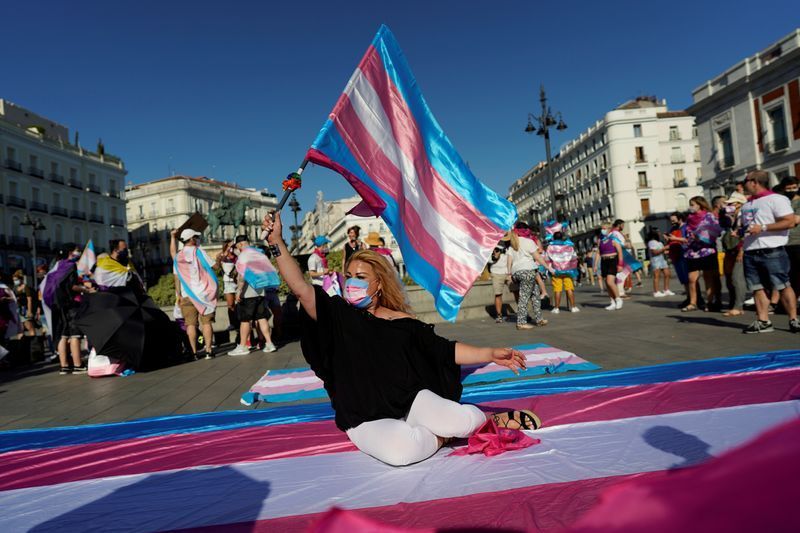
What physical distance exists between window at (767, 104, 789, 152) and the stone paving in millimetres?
29019

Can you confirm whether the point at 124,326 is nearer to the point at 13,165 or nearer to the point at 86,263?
the point at 86,263

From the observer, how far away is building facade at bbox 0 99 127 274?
4488cm

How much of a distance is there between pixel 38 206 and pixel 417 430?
5771cm

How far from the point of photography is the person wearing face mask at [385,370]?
271 cm

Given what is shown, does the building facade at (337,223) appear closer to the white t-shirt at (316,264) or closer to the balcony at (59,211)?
the balcony at (59,211)

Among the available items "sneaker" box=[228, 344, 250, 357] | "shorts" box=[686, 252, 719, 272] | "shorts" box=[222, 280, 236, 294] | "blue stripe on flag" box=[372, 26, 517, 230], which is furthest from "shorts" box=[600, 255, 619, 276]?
"shorts" box=[222, 280, 236, 294]

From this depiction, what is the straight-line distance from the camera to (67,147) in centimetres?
5294

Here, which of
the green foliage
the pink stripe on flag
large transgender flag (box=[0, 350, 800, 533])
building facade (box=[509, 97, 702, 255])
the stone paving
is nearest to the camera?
large transgender flag (box=[0, 350, 800, 533])

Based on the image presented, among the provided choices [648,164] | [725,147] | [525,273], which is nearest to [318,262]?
[525,273]

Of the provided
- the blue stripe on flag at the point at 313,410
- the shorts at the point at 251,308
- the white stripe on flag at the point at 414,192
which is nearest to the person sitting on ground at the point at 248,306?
the shorts at the point at 251,308

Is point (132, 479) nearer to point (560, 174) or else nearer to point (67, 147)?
point (67, 147)

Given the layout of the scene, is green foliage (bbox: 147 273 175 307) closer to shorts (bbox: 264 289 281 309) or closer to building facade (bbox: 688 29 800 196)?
shorts (bbox: 264 289 281 309)

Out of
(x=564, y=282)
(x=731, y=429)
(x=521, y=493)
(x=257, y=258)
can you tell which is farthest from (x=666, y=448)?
(x=564, y=282)

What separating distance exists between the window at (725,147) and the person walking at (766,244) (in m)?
34.3
